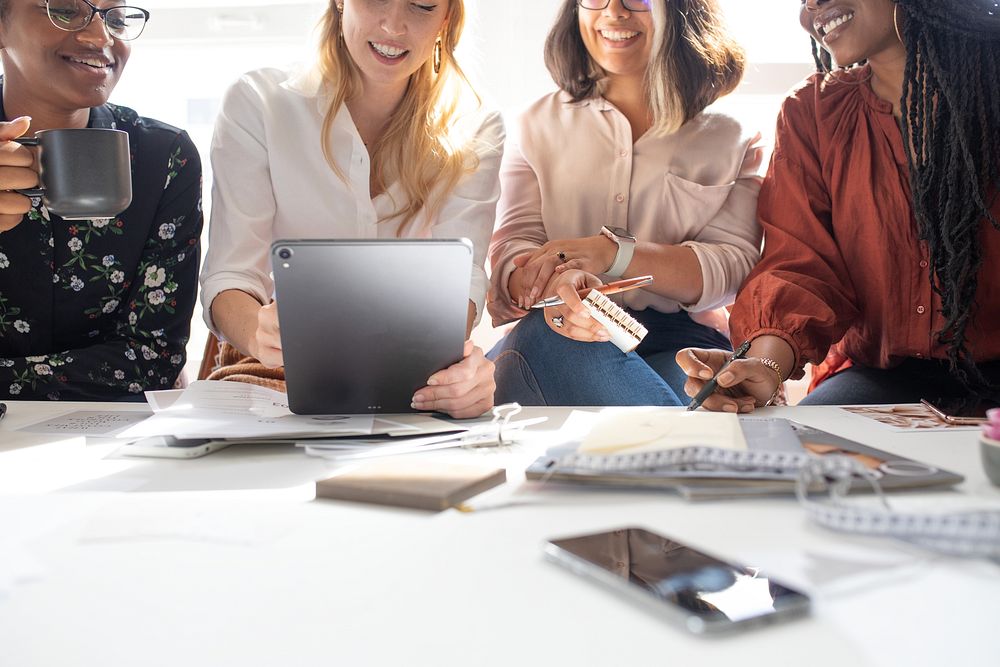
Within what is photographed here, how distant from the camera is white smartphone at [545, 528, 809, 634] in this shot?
452mm

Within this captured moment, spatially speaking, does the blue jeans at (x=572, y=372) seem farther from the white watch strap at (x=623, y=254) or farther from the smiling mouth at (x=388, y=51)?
the smiling mouth at (x=388, y=51)

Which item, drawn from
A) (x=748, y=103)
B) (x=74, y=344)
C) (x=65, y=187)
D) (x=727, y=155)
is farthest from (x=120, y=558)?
(x=748, y=103)

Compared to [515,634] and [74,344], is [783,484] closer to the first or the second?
[515,634]

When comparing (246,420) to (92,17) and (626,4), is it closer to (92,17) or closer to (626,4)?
(92,17)

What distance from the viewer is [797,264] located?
1.49 metres

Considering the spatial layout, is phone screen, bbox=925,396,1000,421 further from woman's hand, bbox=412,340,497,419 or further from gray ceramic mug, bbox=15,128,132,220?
gray ceramic mug, bbox=15,128,132,220

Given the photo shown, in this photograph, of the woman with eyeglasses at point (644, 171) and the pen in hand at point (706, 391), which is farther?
the woman with eyeglasses at point (644, 171)

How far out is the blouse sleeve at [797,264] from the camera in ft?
4.55

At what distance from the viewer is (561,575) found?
0.53 meters

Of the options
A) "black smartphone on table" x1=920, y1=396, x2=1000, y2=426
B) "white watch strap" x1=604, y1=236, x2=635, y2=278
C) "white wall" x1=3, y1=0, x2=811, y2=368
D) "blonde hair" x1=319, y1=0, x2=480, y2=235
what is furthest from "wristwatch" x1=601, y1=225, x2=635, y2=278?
"white wall" x1=3, y1=0, x2=811, y2=368

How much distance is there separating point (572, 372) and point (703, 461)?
729 mm

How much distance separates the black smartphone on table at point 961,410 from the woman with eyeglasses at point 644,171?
0.48 meters

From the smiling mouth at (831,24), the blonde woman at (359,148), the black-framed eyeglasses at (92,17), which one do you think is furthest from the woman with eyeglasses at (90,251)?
the smiling mouth at (831,24)

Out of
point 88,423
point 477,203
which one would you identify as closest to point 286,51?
point 477,203
